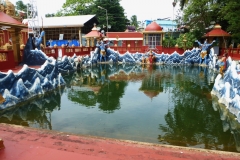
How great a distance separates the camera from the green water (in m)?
5.55

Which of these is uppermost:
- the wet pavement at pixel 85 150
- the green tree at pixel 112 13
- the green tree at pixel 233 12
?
the green tree at pixel 112 13

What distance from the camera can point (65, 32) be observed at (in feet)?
96.3

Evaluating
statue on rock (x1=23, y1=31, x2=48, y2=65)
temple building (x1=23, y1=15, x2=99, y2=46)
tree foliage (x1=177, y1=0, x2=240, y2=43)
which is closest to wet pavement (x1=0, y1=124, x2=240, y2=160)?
statue on rock (x1=23, y1=31, x2=48, y2=65)

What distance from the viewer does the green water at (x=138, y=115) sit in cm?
555

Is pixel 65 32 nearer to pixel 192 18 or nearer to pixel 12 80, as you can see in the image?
pixel 192 18

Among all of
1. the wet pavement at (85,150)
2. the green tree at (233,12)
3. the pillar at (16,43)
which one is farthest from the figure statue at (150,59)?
the wet pavement at (85,150)

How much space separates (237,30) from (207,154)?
17.3m

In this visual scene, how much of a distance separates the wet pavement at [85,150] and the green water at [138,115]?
1.25 meters

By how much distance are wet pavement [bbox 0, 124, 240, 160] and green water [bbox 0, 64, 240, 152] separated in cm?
125

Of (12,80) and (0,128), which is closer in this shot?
(0,128)

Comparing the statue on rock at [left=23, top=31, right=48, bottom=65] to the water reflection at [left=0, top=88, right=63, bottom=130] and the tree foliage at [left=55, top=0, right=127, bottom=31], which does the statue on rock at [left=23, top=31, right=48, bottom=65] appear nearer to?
the water reflection at [left=0, top=88, right=63, bottom=130]

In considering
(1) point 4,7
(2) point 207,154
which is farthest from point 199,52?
(2) point 207,154

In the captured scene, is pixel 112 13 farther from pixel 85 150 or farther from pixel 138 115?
pixel 85 150

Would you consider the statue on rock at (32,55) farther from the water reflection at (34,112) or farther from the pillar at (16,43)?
the water reflection at (34,112)
